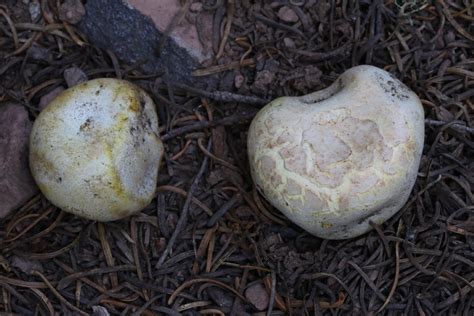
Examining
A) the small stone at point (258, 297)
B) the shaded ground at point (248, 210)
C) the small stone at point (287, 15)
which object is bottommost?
the small stone at point (258, 297)

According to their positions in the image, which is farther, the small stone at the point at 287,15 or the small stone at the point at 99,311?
the small stone at the point at 287,15

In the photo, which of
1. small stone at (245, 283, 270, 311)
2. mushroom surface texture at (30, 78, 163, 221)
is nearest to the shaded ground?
small stone at (245, 283, 270, 311)

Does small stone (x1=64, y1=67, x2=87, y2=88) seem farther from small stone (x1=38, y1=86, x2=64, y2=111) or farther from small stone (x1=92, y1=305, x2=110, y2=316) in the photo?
small stone (x1=92, y1=305, x2=110, y2=316)

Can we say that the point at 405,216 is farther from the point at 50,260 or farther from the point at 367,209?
the point at 50,260

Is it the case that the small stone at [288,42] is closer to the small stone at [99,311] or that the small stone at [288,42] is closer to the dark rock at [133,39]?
the dark rock at [133,39]

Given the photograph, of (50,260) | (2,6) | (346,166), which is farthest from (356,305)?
(2,6)

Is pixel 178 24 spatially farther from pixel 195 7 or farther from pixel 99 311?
pixel 99 311

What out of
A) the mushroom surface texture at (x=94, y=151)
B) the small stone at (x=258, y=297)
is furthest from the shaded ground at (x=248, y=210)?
the mushroom surface texture at (x=94, y=151)
